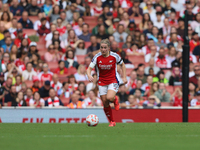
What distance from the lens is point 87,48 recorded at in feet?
56.6

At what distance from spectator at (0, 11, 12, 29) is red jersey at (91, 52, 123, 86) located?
29.0 ft

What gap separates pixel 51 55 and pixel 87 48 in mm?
1463

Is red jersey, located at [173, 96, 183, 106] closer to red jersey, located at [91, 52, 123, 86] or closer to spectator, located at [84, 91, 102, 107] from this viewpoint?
spectator, located at [84, 91, 102, 107]

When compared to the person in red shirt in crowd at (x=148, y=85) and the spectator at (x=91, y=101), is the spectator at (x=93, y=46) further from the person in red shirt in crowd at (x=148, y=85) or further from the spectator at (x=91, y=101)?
the spectator at (x=91, y=101)

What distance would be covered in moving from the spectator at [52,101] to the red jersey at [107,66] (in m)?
4.29

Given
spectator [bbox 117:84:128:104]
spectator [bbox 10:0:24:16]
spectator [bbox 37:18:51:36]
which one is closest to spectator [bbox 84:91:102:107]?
spectator [bbox 117:84:128:104]

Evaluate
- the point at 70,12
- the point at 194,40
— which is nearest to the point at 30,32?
the point at 70,12

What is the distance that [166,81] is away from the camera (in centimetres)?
1622

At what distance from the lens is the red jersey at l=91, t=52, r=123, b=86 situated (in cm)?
1034

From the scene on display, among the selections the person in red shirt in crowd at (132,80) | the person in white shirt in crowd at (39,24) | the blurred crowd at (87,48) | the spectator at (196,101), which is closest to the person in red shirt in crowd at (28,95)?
the blurred crowd at (87,48)

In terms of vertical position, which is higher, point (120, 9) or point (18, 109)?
point (120, 9)
